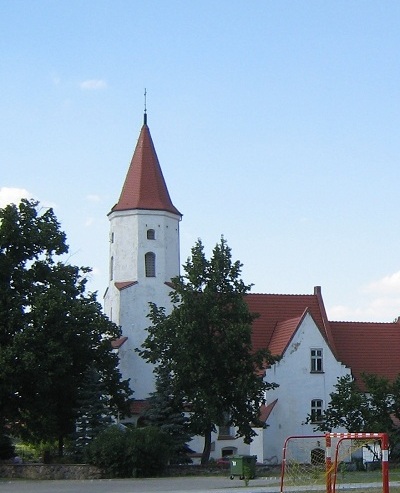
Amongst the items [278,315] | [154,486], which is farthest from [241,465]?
[278,315]

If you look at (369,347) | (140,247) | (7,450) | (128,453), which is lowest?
(7,450)

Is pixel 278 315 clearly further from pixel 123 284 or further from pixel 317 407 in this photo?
pixel 123 284

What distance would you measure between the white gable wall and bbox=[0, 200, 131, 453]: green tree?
9761 mm

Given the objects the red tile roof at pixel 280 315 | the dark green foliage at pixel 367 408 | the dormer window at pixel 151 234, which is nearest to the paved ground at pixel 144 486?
the dark green foliage at pixel 367 408

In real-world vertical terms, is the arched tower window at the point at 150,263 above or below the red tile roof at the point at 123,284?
above

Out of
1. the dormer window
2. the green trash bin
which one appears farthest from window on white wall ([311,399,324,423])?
the green trash bin

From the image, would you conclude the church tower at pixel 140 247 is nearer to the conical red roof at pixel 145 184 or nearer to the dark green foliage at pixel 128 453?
the conical red roof at pixel 145 184

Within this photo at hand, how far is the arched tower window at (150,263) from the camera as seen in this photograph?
181 feet

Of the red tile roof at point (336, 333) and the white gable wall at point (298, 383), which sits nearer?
the white gable wall at point (298, 383)

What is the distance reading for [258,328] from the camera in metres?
53.2

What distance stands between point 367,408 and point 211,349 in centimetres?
760

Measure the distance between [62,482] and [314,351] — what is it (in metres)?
19.7

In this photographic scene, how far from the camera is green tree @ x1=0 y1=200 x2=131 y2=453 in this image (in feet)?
126

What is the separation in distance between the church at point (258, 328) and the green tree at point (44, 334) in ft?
29.9
